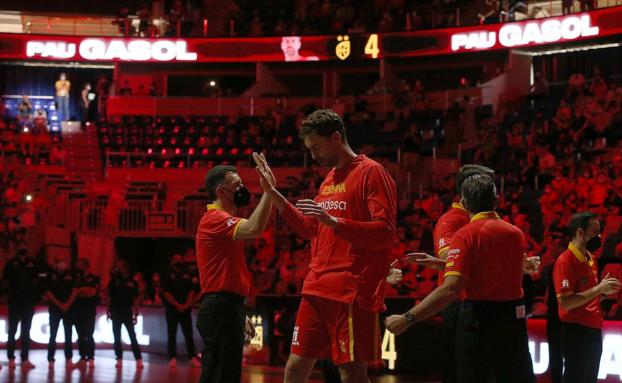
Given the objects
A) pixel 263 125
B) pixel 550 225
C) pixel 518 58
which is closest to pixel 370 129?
pixel 263 125

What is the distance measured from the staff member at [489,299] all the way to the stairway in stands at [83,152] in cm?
2414

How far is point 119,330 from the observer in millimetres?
17203

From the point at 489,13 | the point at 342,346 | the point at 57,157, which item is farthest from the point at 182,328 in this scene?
the point at 489,13

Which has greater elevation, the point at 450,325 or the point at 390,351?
the point at 450,325

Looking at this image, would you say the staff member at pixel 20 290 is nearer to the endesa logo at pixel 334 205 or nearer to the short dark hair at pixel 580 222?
the short dark hair at pixel 580 222

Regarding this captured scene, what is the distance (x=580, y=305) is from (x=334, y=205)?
9.64 ft

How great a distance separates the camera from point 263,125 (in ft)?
103

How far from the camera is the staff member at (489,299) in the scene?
21.2 feet

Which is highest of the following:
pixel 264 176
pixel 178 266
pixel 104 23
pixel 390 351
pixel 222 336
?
pixel 104 23

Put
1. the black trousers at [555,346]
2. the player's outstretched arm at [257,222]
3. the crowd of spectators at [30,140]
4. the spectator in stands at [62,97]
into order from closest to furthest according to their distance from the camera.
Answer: the player's outstretched arm at [257,222]
the black trousers at [555,346]
the crowd of spectators at [30,140]
the spectator in stands at [62,97]

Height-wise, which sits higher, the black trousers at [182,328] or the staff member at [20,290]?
the staff member at [20,290]

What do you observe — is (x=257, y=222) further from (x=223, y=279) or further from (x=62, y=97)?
(x=62, y=97)

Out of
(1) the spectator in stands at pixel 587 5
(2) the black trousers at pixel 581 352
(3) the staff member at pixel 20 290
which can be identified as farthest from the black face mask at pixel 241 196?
(1) the spectator in stands at pixel 587 5

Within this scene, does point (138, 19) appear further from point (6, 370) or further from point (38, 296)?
point (6, 370)
